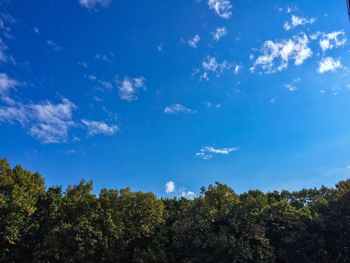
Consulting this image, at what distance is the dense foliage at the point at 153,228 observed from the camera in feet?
111

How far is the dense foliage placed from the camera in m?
34.0

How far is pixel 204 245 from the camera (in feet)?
113

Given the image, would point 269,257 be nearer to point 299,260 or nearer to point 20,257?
point 299,260

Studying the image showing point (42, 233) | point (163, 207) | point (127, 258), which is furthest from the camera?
point (163, 207)

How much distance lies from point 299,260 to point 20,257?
75.2 feet

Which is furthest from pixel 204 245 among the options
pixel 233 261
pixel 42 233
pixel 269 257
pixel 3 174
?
pixel 3 174

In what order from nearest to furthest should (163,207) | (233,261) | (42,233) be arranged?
(233,261) < (42,233) < (163,207)

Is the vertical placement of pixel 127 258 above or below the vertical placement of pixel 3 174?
below

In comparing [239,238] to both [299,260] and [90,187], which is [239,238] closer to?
[299,260]

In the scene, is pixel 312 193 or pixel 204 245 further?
pixel 312 193

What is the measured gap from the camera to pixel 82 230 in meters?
35.0

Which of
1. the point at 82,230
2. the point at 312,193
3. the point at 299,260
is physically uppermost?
the point at 312,193

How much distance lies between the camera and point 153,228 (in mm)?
38094

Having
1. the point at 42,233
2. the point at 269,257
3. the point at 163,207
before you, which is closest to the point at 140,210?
A: the point at 163,207
